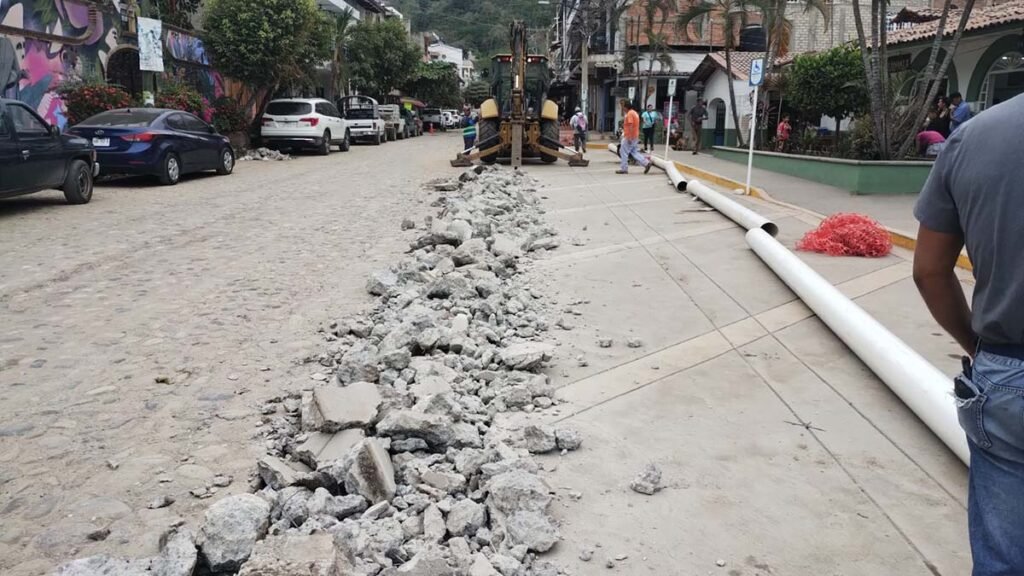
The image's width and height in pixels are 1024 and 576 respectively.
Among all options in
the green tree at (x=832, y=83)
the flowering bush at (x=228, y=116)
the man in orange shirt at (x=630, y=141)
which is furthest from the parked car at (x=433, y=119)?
the man in orange shirt at (x=630, y=141)

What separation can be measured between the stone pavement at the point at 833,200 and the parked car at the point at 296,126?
13.5 meters

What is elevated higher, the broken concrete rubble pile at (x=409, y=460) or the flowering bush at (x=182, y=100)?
the flowering bush at (x=182, y=100)

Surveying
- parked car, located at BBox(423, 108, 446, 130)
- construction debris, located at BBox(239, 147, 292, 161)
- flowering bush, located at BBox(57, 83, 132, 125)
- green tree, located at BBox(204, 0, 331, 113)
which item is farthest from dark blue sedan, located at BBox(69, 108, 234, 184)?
parked car, located at BBox(423, 108, 446, 130)

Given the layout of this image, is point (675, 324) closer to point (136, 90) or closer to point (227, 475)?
point (227, 475)

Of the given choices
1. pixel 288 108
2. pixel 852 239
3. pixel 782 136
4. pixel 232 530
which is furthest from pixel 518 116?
pixel 232 530

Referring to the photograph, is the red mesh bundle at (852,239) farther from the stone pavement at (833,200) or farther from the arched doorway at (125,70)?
the arched doorway at (125,70)

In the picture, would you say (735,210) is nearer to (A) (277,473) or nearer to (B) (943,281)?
(A) (277,473)

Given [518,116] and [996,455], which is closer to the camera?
[996,455]

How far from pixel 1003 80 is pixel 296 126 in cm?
1934

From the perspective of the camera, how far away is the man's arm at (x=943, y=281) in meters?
2.05

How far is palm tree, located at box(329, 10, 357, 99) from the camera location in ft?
131

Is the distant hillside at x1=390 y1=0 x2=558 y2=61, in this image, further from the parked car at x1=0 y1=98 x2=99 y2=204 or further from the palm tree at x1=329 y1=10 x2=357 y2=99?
the parked car at x1=0 y1=98 x2=99 y2=204

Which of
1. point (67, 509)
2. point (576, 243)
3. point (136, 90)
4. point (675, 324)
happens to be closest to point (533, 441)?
point (67, 509)

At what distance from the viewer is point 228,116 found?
85.9 feet
